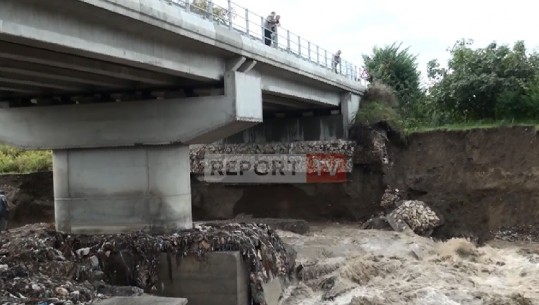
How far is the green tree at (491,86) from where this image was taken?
26.4 meters

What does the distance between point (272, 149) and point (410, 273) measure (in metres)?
11.9

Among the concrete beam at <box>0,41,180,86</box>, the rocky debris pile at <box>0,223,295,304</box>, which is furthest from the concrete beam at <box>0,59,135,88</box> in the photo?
the rocky debris pile at <box>0,223,295,304</box>

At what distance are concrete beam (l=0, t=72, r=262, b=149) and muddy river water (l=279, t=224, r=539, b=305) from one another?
Answer: 4649 millimetres

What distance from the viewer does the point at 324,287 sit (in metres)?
15.0

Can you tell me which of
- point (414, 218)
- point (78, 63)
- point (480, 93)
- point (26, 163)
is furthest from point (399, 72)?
point (78, 63)

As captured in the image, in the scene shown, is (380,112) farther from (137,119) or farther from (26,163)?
(26,163)

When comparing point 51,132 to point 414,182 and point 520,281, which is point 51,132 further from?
point 414,182

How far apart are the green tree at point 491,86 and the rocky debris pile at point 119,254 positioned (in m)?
16.5

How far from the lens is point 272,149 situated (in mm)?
26062

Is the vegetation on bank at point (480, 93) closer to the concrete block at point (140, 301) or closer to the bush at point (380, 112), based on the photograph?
the bush at point (380, 112)

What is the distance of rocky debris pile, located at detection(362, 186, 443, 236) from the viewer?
23.3 metres

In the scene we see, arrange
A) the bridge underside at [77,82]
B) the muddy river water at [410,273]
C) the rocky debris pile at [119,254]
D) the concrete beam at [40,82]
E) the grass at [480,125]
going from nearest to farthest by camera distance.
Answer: the bridge underside at [77,82], the rocky debris pile at [119,254], the concrete beam at [40,82], the muddy river water at [410,273], the grass at [480,125]

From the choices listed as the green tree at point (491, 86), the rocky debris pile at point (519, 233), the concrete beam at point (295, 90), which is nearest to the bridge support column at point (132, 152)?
the concrete beam at point (295, 90)

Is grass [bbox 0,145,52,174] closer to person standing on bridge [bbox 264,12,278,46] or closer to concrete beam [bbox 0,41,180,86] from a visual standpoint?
person standing on bridge [bbox 264,12,278,46]
